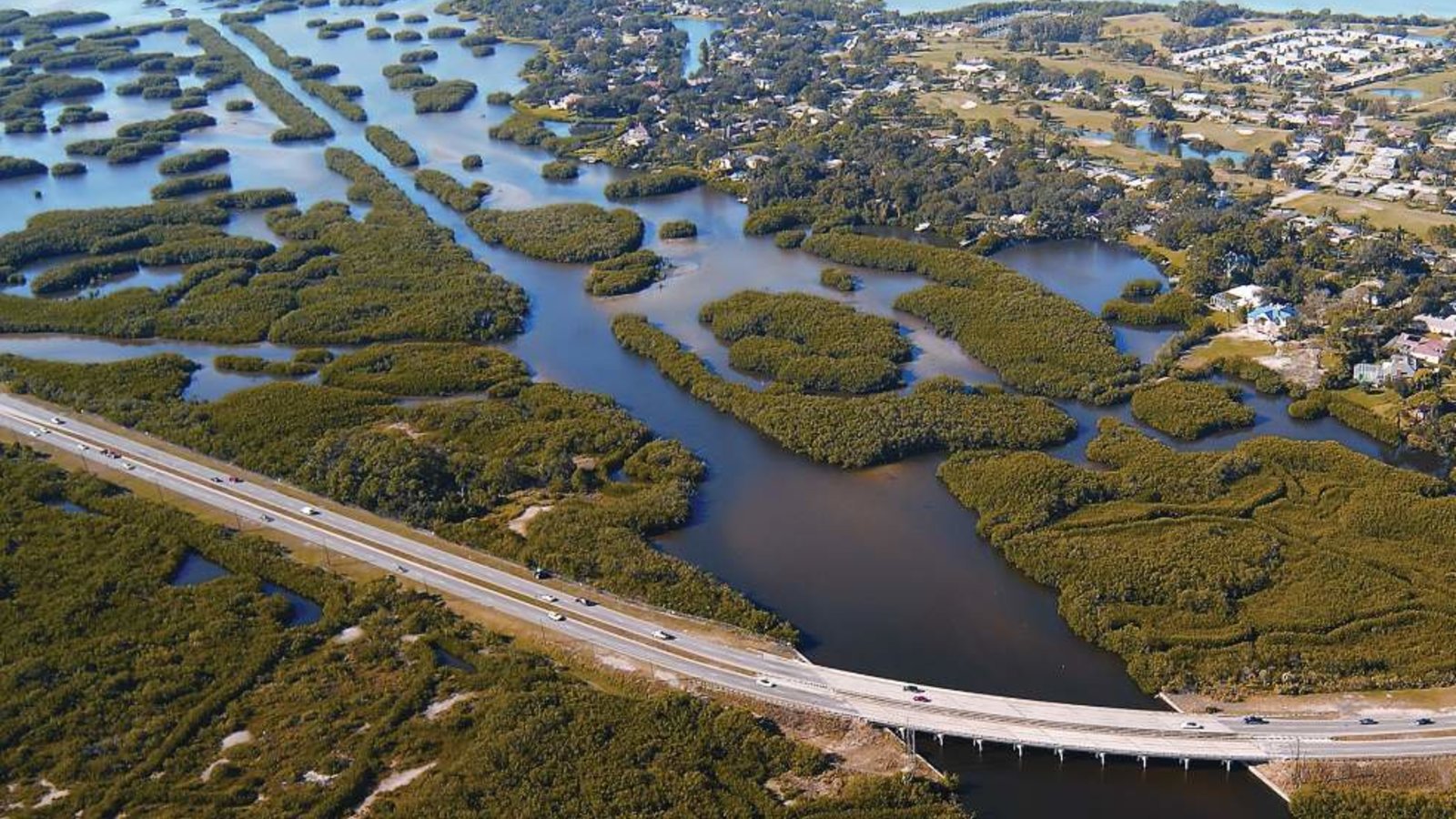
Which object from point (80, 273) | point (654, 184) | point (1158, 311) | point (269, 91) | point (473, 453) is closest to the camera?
point (473, 453)

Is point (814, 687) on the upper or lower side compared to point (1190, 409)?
lower

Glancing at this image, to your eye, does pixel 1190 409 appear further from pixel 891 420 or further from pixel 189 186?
pixel 189 186

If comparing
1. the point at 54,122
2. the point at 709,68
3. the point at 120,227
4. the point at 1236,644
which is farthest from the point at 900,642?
the point at 54,122

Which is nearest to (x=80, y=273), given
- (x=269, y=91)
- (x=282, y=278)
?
(x=282, y=278)

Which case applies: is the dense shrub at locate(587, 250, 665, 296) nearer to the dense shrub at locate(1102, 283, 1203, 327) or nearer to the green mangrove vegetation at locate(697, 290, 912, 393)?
the green mangrove vegetation at locate(697, 290, 912, 393)

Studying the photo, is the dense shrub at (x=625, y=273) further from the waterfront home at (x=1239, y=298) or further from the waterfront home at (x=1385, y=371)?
the waterfront home at (x=1385, y=371)

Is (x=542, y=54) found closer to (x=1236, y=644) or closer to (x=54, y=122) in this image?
(x=54, y=122)
